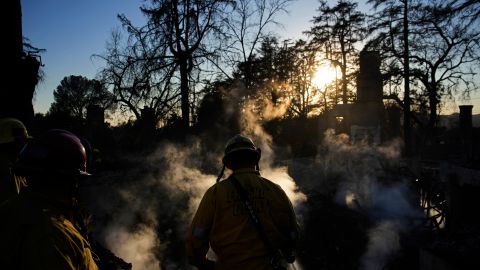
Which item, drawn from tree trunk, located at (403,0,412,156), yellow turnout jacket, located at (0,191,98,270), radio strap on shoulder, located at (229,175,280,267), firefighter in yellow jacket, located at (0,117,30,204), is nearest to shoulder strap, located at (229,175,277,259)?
radio strap on shoulder, located at (229,175,280,267)

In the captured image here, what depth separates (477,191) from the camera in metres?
10.9

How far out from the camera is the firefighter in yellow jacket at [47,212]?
1.57 m

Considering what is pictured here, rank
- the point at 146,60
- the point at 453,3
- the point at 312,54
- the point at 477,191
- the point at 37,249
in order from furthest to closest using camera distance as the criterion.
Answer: the point at 312,54 < the point at 146,60 < the point at 453,3 < the point at 477,191 < the point at 37,249

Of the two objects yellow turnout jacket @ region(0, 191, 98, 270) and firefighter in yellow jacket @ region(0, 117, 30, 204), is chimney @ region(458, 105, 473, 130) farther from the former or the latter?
yellow turnout jacket @ region(0, 191, 98, 270)

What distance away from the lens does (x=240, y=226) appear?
9.75 feet

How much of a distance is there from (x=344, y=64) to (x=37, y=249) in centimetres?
2925

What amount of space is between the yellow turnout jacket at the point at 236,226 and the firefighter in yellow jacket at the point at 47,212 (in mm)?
1198

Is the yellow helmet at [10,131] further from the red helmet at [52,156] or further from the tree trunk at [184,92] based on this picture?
the tree trunk at [184,92]

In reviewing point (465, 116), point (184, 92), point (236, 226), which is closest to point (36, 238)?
point (236, 226)

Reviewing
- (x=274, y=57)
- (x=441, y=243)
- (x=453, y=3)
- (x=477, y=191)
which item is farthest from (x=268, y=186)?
(x=274, y=57)

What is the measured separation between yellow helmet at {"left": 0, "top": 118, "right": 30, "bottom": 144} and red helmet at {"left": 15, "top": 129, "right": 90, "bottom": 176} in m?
1.88

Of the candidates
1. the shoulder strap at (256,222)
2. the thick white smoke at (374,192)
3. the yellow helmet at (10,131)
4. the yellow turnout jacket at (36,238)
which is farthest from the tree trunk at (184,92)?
the yellow turnout jacket at (36,238)

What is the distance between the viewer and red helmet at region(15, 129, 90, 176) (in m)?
1.87

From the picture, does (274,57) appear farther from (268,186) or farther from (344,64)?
(268,186)
